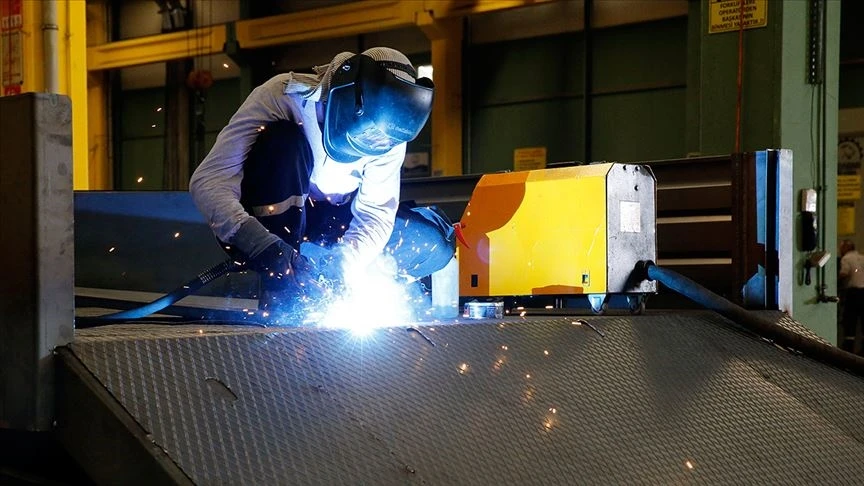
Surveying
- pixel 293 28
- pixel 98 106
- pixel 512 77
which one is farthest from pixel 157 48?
pixel 512 77

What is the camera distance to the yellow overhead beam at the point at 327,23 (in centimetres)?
998

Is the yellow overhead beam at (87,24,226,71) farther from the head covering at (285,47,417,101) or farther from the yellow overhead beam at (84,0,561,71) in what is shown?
the head covering at (285,47,417,101)

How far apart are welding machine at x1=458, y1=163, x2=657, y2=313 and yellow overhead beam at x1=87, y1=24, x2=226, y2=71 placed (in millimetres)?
8360

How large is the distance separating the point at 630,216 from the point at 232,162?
1559 millimetres

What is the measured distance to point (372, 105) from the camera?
7.80 feet

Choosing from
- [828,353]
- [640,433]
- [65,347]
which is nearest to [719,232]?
[828,353]

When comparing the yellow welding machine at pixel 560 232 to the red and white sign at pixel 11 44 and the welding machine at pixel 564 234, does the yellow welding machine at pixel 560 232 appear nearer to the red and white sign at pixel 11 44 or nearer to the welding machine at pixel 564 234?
the welding machine at pixel 564 234

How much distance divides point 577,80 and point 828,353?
24.2 ft

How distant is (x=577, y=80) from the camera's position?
991 centimetres

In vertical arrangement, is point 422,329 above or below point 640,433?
above

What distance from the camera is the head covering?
2.48 metres

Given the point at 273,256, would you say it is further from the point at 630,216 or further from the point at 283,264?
the point at 630,216

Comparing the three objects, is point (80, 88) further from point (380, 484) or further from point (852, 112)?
point (852, 112)

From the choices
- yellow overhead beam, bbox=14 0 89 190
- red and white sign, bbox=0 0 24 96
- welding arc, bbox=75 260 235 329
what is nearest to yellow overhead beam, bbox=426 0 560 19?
yellow overhead beam, bbox=14 0 89 190
